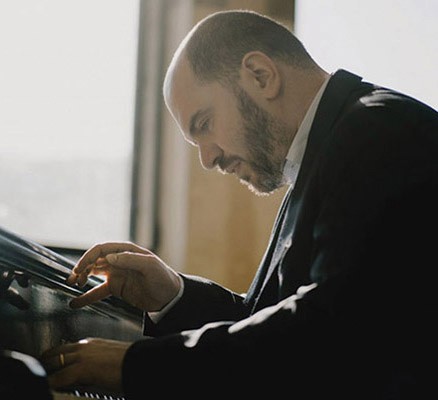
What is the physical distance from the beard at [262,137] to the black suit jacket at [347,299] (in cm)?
37

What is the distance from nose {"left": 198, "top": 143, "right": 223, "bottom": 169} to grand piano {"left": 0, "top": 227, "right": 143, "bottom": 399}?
17.2 inches

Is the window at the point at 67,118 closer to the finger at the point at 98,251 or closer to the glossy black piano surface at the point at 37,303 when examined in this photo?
the finger at the point at 98,251

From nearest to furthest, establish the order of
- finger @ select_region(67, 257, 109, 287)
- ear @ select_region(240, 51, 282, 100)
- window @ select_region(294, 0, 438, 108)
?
finger @ select_region(67, 257, 109, 287) → ear @ select_region(240, 51, 282, 100) → window @ select_region(294, 0, 438, 108)

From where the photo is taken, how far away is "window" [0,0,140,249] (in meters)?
3.06

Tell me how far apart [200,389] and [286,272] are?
313mm

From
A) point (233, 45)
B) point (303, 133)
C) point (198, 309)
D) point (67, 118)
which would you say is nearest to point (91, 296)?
point (198, 309)

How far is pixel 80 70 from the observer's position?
3.19 meters

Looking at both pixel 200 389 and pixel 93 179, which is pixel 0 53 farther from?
pixel 200 389

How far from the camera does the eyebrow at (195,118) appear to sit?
184 centimetres

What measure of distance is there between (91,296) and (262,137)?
56cm

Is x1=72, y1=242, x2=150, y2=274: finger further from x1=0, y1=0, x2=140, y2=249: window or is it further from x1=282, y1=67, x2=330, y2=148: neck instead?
x1=0, y1=0, x2=140, y2=249: window

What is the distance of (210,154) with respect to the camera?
74.0 inches

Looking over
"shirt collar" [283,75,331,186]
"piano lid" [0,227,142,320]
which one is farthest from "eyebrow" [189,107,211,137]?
"piano lid" [0,227,142,320]

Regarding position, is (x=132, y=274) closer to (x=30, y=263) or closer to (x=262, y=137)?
(x=262, y=137)
